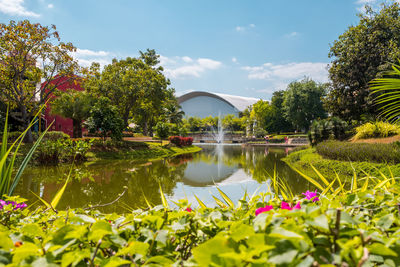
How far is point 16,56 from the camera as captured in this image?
40.9ft

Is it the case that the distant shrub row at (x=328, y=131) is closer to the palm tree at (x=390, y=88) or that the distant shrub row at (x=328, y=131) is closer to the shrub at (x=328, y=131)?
the shrub at (x=328, y=131)

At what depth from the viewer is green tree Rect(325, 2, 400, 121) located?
14.5 m

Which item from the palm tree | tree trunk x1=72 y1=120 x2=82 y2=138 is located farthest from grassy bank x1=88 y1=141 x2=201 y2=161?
the palm tree

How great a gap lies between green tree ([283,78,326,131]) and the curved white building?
28.5 m

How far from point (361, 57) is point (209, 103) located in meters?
54.0

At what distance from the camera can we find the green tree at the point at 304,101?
33.9 m

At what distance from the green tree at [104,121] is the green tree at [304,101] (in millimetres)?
25788

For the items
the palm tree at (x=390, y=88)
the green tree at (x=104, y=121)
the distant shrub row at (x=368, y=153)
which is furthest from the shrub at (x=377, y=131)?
the green tree at (x=104, y=121)

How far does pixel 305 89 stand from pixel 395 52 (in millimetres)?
22013

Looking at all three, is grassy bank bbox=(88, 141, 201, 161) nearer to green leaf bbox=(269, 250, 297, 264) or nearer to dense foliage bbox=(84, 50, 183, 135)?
dense foliage bbox=(84, 50, 183, 135)

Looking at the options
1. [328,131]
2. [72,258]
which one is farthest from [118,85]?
[72,258]

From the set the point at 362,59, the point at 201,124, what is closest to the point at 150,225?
the point at 362,59

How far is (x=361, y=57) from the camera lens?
14.9m

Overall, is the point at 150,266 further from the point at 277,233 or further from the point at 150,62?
the point at 150,62
